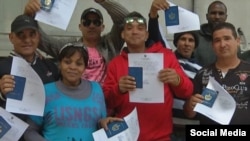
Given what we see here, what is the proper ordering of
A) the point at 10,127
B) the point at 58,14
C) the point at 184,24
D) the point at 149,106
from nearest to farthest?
the point at 10,127, the point at 149,106, the point at 58,14, the point at 184,24

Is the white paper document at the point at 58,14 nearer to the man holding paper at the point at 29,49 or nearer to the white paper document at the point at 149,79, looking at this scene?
the man holding paper at the point at 29,49

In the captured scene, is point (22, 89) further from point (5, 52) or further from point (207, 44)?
point (5, 52)

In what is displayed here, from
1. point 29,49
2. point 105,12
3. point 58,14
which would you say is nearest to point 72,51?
point 29,49

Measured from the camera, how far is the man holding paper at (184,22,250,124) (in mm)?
3289

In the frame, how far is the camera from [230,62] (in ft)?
11.2

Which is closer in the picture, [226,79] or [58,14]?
[226,79]

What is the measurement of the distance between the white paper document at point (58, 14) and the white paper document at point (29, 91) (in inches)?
20.2

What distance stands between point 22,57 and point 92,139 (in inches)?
29.2

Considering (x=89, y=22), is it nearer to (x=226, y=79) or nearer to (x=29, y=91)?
(x=29, y=91)

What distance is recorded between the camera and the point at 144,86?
336 cm

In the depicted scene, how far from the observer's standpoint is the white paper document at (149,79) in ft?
11.0

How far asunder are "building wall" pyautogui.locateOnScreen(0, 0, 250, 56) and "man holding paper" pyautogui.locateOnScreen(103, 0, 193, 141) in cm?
235

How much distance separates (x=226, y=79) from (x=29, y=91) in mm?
1313

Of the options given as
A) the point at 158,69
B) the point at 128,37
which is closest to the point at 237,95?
the point at 158,69
